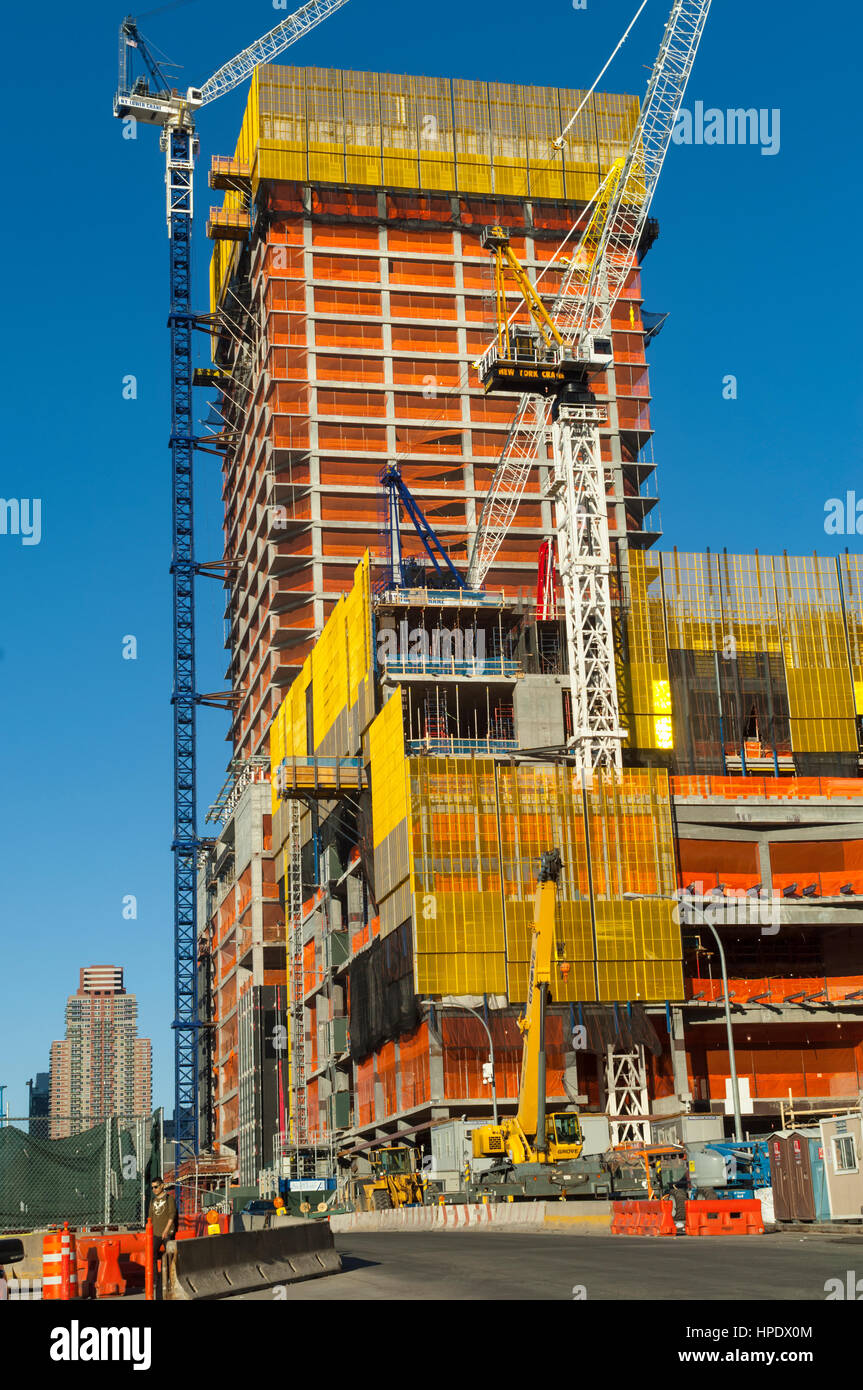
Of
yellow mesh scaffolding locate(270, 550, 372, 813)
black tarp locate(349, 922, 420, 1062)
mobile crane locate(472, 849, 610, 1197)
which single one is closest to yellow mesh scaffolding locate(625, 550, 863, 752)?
yellow mesh scaffolding locate(270, 550, 372, 813)

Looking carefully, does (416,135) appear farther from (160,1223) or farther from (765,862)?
(160,1223)

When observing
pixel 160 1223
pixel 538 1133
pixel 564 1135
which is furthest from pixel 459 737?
pixel 160 1223

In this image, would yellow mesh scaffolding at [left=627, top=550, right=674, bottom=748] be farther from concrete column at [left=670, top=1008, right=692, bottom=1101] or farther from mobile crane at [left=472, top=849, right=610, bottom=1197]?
mobile crane at [left=472, top=849, right=610, bottom=1197]

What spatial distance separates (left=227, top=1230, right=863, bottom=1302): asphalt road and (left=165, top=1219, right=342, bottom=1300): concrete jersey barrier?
425mm

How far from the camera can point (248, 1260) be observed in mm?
27641

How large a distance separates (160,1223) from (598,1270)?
7.29 metres

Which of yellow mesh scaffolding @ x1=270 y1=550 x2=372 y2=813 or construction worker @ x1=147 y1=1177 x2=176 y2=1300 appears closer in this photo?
construction worker @ x1=147 y1=1177 x2=176 y2=1300

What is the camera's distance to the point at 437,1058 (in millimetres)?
91625

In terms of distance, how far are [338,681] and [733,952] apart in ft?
111

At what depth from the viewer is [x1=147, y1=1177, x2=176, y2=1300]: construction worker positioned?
1016 inches

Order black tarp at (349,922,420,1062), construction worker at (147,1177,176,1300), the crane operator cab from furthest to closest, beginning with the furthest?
black tarp at (349,922,420,1062) < the crane operator cab < construction worker at (147,1177,176,1300)

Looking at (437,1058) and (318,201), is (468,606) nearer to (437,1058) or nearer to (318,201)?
(437,1058)
